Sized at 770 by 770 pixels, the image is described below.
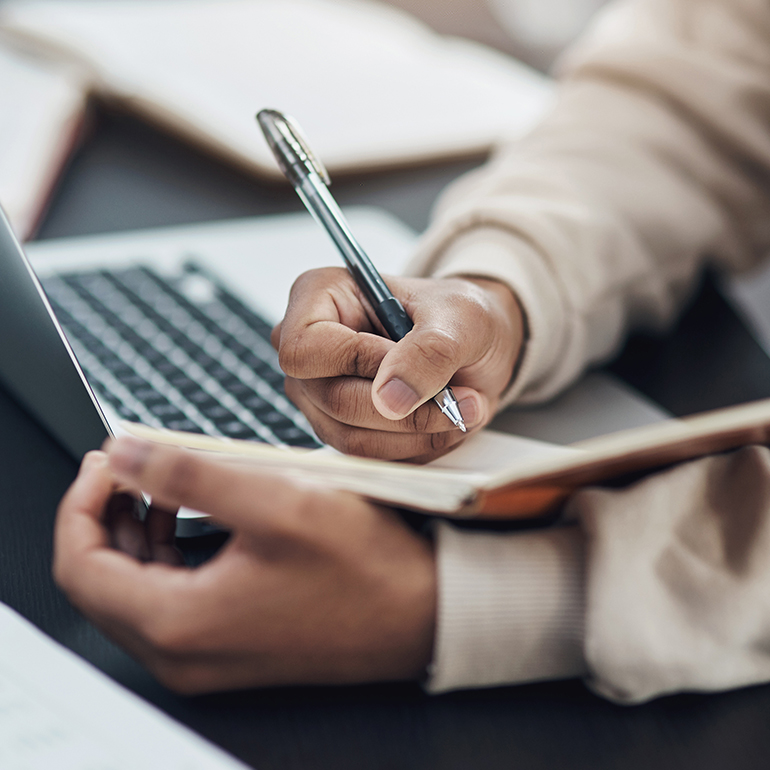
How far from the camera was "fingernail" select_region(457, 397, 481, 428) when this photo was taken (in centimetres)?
36

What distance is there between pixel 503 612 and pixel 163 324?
310 millimetres

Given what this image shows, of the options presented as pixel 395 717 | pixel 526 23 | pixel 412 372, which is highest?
pixel 526 23

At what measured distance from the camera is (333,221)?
37cm

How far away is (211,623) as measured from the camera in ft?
0.88

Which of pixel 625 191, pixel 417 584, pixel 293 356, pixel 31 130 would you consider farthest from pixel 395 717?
pixel 31 130

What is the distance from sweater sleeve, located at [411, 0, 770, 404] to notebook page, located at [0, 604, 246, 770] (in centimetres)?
25

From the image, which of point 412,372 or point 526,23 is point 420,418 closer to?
point 412,372

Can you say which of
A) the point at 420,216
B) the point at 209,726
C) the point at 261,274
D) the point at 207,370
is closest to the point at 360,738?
the point at 209,726

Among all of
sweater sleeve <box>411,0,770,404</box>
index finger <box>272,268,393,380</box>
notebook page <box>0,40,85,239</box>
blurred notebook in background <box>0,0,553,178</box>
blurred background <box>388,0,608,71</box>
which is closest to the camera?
index finger <box>272,268,393,380</box>

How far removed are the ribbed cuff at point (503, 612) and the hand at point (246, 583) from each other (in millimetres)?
11

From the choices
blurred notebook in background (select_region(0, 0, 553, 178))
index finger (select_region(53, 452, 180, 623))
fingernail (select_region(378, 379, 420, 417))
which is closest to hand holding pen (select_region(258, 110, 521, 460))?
fingernail (select_region(378, 379, 420, 417))

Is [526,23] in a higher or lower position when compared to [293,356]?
higher

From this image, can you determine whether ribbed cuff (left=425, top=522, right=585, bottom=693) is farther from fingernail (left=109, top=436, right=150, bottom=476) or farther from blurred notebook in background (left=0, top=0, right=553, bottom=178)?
blurred notebook in background (left=0, top=0, right=553, bottom=178)

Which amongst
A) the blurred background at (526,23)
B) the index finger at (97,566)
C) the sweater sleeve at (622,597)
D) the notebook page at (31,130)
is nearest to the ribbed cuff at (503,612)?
the sweater sleeve at (622,597)
